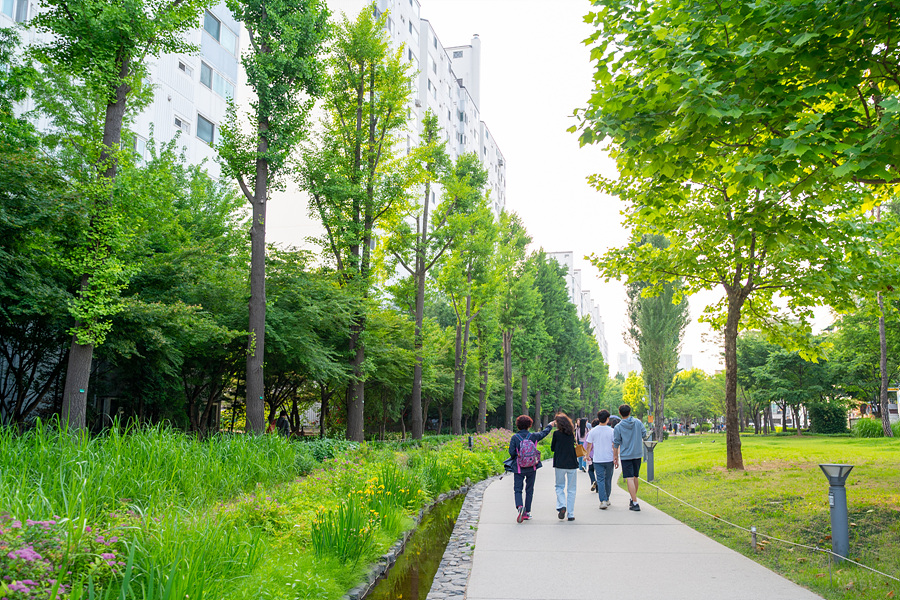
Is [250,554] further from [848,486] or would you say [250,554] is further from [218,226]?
[218,226]

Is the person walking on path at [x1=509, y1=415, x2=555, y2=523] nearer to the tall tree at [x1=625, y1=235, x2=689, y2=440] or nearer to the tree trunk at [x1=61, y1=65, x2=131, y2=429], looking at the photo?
the tree trunk at [x1=61, y1=65, x2=131, y2=429]

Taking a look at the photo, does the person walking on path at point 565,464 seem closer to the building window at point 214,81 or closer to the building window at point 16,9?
the building window at point 16,9

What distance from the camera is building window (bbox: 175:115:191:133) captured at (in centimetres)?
2659

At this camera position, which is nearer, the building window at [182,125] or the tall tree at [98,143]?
the tall tree at [98,143]

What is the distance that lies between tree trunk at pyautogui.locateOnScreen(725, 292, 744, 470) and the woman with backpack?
6.98 m

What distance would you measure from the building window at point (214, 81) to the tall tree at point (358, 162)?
10.0m

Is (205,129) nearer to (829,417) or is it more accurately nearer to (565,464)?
(565,464)

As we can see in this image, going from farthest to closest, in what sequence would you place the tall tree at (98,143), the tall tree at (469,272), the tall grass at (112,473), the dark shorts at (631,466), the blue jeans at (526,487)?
1. the tall tree at (469,272)
2. the tall tree at (98,143)
3. the dark shorts at (631,466)
4. the blue jeans at (526,487)
5. the tall grass at (112,473)

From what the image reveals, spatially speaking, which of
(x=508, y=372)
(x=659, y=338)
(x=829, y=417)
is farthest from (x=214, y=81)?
(x=829, y=417)

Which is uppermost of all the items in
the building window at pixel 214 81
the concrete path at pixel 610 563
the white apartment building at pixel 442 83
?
the white apartment building at pixel 442 83

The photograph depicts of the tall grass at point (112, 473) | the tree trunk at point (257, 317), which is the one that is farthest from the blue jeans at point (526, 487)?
the tree trunk at point (257, 317)

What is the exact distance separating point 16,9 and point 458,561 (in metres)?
22.7

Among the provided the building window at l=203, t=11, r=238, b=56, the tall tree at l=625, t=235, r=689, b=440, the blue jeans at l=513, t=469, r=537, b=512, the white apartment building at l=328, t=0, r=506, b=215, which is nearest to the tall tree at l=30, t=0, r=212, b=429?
the blue jeans at l=513, t=469, r=537, b=512

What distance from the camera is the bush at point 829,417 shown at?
136ft
